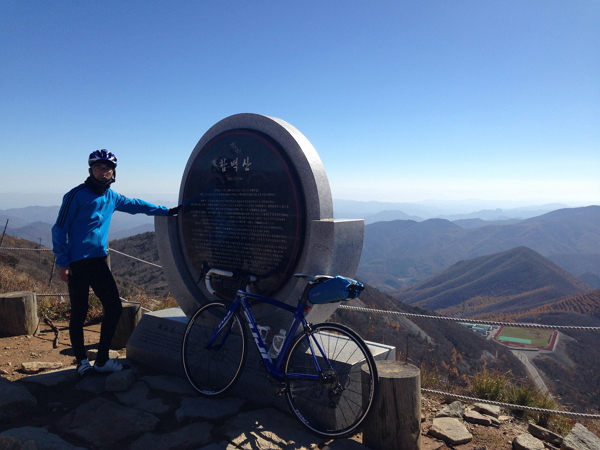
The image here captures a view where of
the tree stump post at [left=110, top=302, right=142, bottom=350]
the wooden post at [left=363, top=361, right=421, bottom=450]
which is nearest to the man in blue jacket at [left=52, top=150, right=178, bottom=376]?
the tree stump post at [left=110, top=302, right=142, bottom=350]

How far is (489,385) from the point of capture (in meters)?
4.56

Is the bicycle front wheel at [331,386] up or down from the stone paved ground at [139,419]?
up

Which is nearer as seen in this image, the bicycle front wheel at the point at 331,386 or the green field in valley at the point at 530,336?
the bicycle front wheel at the point at 331,386

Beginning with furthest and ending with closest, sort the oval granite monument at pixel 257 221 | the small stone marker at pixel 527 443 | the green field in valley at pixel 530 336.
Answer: the green field in valley at pixel 530 336, the oval granite monument at pixel 257 221, the small stone marker at pixel 527 443

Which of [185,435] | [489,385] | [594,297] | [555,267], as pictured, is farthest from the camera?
[555,267]

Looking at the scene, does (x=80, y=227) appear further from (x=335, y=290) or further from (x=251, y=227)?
(x=335, y=290)

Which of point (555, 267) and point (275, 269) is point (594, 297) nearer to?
point (555, 267)

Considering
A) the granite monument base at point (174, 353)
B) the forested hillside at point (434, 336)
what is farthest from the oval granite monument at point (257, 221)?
the forested hillside at point (434, 336)

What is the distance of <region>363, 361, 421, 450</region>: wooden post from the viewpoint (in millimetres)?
3090

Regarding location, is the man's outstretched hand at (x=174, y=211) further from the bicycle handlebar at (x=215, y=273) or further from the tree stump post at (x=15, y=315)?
the tree stump post at (x=15, y=315)

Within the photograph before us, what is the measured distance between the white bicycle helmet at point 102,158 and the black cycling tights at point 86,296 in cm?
98

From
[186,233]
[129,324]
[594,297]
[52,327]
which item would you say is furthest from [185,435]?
[594,297]

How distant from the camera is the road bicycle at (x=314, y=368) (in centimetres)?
316

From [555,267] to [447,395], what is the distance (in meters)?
119
